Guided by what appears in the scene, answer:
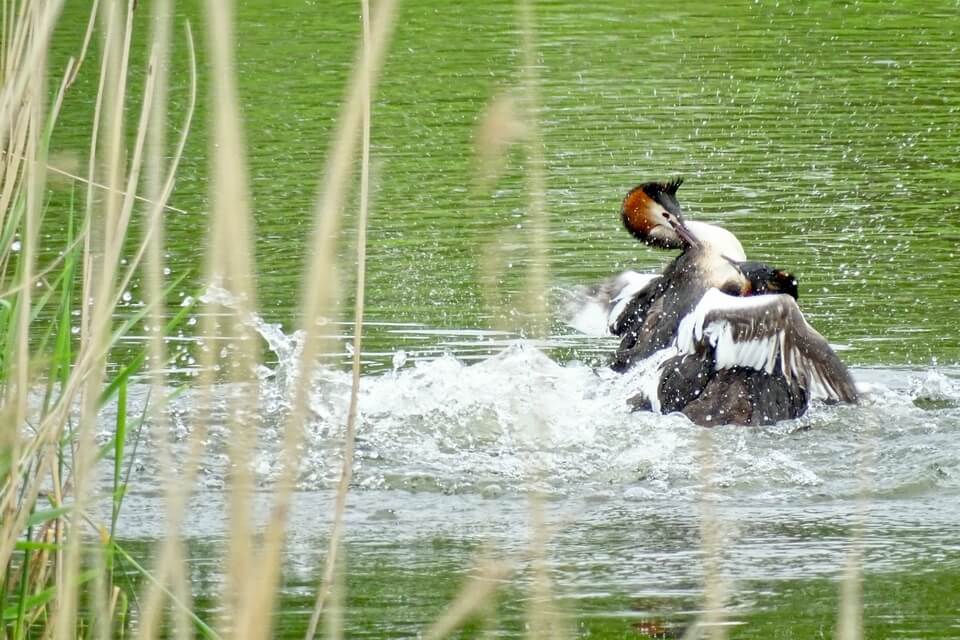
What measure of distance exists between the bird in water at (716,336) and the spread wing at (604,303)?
7.1 inches

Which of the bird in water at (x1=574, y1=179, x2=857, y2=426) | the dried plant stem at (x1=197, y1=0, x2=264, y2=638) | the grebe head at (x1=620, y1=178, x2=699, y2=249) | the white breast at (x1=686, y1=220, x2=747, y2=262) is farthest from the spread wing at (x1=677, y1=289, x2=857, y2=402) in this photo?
the dried plant stem at (x1=197, y1=0, x2=264, y2=638)

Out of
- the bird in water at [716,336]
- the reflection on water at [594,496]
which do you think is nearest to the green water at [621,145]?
the reflection on water at [594,496]

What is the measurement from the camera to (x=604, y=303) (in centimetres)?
809

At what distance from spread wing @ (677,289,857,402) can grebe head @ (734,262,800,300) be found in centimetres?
15

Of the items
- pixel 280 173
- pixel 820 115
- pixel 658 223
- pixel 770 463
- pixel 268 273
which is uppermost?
pixel 820 115

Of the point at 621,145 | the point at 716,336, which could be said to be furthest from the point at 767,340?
the point at 621,145

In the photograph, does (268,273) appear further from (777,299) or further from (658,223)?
(777,299)

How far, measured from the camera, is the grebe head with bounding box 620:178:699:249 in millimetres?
7527

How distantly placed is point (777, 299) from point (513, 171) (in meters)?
6.60

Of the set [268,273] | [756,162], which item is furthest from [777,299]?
[756,162]

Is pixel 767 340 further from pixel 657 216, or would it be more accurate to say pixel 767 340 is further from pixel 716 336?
pixel 657 216

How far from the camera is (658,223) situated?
758 cm

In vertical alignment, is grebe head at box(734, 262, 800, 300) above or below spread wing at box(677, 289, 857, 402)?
above

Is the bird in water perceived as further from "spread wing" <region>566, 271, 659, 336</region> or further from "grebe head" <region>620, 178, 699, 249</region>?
"spread wing" <region>566, 271, 659, 336</region>
